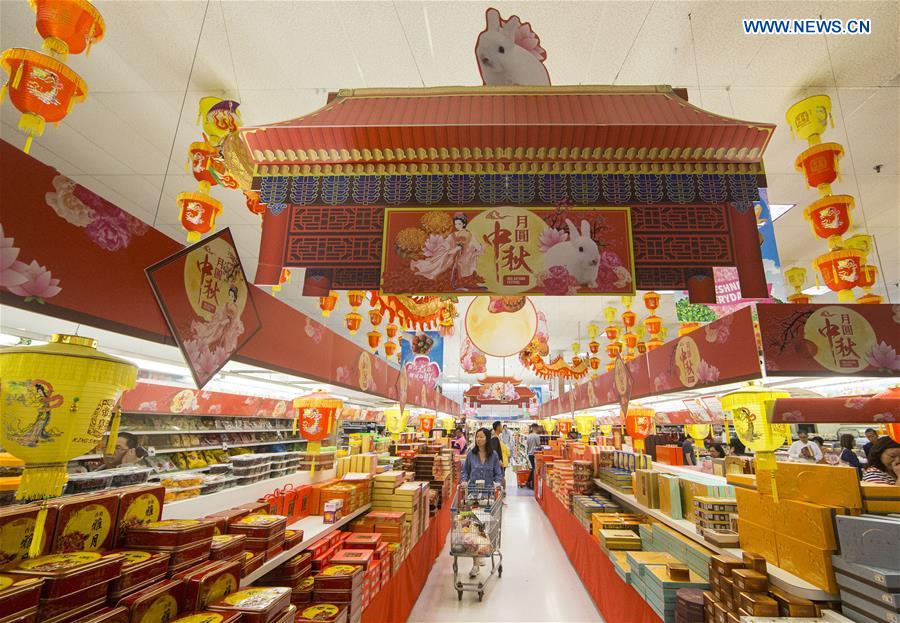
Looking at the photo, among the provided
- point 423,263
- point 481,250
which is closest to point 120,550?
point 423,263

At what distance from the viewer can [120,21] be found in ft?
11.4

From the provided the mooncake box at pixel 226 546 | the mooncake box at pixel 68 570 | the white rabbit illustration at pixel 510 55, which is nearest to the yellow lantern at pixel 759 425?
the white rabbit illustration at pixel 510 55

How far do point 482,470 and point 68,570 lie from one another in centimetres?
563

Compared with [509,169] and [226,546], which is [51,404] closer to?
[226,546]

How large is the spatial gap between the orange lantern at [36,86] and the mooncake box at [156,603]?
2038mm

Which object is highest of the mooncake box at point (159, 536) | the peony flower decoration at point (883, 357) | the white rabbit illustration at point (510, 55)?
the white rabbit illustration at point (510, 55)

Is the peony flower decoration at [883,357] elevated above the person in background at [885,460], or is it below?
above

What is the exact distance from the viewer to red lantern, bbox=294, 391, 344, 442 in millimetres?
4285

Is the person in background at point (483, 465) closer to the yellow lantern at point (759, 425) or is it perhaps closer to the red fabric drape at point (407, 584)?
the red fabric drape at point (407, 584)

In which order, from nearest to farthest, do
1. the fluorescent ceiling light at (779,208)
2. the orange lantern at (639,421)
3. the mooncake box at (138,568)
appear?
the mooncake box at (138,568) < the fluorescent ceiling light at (779,208) < the orange lantern at (639,421)

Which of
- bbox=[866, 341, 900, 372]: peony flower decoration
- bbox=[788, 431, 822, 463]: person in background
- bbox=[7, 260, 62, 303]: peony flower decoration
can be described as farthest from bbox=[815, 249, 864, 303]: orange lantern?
bbox=[788, 431, 822, 463]: person in background

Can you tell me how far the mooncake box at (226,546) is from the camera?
6.31ft

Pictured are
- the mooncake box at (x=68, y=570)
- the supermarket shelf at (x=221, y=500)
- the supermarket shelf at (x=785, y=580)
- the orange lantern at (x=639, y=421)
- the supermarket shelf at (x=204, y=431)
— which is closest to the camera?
the mooncake box at (x=68, y=570)

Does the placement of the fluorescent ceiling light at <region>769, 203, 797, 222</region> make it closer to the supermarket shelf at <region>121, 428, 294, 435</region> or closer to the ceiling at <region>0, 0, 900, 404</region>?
A: the ceiling at <region>0, 0, 900, 404</region>
